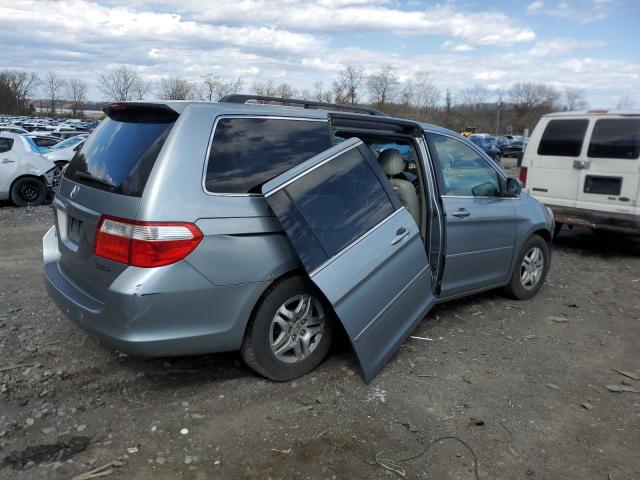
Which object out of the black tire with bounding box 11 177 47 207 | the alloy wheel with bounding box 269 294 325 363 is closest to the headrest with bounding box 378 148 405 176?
the alloy wheel with bounding box 269 294 325 363

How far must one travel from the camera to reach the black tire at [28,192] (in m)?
11.2

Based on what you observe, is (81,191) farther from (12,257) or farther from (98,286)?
(12,257)

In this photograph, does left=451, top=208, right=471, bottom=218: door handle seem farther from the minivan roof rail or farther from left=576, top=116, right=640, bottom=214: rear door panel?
left=576, top=116, right=640, bottom=214: rear door panel

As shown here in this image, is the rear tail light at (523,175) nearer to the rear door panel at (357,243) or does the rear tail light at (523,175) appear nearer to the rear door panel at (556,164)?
the rear door panel at (556,164)

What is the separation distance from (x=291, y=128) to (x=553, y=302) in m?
3.78

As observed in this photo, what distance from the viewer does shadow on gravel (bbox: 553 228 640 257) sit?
8.37 metres

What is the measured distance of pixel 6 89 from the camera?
230 ft

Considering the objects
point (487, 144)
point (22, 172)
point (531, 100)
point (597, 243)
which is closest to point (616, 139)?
point (597, 243)

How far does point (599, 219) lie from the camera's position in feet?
24.9

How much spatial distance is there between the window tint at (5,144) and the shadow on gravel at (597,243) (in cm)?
1093

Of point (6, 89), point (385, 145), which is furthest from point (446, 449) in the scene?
point (6, 89)

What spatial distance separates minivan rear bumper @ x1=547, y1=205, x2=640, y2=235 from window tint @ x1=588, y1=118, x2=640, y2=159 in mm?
821

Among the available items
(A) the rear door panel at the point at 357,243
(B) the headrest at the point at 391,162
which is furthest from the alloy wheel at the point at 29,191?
(A) the rear door panel at the point at 357,243

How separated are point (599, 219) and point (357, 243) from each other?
5567 mm
